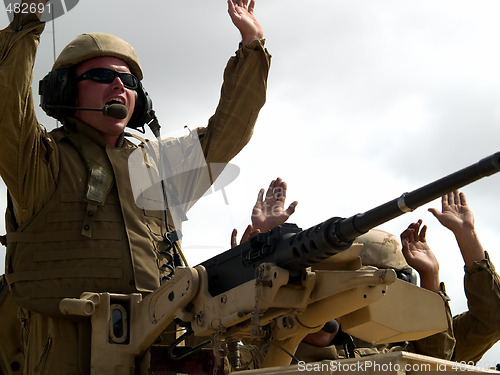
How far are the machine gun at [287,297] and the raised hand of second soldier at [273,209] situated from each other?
1217 mm

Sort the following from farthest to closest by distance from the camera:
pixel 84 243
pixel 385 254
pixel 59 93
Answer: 1. pixel 385 254
2. pixel 59 93
3. pixel 84 243

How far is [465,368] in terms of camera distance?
448 cm

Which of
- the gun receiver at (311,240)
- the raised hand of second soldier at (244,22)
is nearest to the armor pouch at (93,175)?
the gun receiver at (311,240)

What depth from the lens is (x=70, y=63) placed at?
726 cm

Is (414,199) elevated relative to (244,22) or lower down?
lower down

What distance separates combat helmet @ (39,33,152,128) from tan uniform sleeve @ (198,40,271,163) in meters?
0.70

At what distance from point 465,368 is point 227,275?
6.03ft

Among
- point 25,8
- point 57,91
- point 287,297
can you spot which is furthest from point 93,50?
point 287,297

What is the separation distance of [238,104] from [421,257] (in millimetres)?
1873

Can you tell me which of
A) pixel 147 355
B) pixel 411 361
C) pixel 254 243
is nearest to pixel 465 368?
pixel 411 361

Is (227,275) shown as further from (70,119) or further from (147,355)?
(70,119)

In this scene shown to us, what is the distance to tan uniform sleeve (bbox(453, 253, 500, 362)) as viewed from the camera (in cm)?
811

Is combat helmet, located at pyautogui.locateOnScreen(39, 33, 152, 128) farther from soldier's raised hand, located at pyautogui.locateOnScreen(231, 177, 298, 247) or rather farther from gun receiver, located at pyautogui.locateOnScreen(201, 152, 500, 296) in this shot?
gun receiver, located at pyautogui.locateOnScreen(201, 152, 500, 296)

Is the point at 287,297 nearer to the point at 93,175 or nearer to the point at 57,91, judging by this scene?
the point at 93,175
